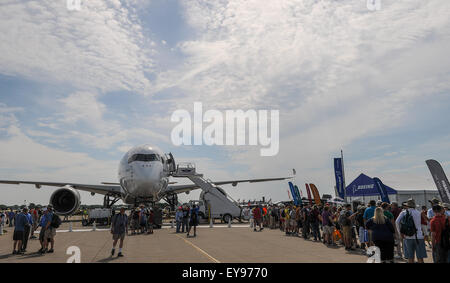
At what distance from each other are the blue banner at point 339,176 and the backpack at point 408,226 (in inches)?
496

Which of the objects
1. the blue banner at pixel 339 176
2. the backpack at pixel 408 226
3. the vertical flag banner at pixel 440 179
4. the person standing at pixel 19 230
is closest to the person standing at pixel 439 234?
the backpack at pixel 408 226

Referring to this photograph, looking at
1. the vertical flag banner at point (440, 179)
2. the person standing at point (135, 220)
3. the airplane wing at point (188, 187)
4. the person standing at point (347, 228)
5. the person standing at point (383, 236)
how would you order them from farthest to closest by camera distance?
the airplane wing at point (188, 187) < the person standing at point (135, 220) < the vertical flag banner at point (440, 179) < the person standing at point (347, 228) < the person standing at point (383, 236)

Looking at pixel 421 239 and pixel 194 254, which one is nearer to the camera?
pixel 421 239

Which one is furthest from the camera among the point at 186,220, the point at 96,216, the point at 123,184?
the point at 96,216

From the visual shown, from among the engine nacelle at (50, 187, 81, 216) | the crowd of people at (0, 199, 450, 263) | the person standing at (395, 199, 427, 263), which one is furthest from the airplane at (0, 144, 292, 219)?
the person standing at (395, 199, 427, 263)

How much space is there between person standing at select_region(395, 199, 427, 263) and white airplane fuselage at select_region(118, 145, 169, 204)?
53.9 feet

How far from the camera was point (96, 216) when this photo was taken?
25.2 m

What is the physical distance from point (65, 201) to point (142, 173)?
19.6ft

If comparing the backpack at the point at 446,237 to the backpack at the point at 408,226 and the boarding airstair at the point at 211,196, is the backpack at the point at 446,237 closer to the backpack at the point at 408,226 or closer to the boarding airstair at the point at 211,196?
the backpack at the point at 408,226

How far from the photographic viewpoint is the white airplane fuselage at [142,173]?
2180cm
